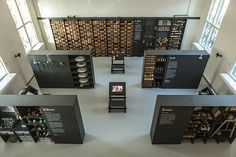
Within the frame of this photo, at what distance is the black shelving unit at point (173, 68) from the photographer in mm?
7078

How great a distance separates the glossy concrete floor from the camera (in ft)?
17.9

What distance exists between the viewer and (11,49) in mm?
7113

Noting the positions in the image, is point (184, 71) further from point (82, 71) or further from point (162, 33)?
point (82, 71)

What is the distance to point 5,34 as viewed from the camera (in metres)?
6.80

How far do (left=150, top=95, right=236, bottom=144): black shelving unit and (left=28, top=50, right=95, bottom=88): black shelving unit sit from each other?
11.7 feet

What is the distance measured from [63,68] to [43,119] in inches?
103

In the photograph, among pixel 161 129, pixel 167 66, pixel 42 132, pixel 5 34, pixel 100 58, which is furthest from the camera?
pixel 100 58

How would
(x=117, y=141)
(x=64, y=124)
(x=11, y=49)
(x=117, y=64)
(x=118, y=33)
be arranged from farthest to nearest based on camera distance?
(x=118, y=33) < (x=117, y=64) < (x=11, y=49) < (x=117, y=141) < (x=64, y=124)

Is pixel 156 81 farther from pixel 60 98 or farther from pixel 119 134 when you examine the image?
pixel 60 98

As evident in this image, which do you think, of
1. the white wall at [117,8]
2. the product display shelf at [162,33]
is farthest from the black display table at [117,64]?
the product display shelf at [162,33]

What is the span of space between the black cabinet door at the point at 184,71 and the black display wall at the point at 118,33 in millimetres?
2926

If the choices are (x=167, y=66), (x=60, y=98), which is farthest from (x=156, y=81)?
(x=60, y=98)

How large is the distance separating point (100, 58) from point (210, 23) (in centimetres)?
572

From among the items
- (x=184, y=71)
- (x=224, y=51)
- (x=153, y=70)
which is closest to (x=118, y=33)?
(x=153, y=70)
